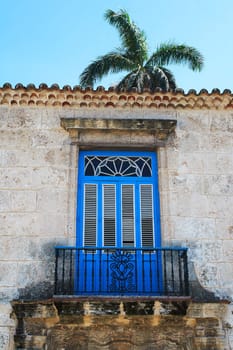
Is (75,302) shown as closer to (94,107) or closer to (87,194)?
(87,194)

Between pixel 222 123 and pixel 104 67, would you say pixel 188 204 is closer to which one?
pixel 222 123

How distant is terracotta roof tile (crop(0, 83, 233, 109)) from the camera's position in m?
10.5

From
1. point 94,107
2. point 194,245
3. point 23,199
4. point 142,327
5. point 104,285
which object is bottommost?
point 142,327

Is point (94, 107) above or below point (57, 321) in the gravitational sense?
above

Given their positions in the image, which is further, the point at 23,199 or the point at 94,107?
the point at 94,107

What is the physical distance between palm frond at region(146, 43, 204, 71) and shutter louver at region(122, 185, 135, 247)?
830 cm

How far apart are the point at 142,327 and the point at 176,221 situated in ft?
6.25

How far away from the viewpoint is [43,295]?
A: 29.8ft

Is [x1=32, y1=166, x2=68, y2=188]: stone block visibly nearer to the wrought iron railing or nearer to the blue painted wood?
the blue painted wood

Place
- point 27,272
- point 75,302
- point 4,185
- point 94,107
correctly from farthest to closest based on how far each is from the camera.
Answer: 1. point 94,107
2. point 4,185
3. point 27,272
4. point 75,302

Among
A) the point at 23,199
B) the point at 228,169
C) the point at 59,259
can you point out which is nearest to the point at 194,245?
the point at 228,169

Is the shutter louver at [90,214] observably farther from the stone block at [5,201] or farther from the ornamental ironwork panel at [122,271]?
the stone block at [5,201]

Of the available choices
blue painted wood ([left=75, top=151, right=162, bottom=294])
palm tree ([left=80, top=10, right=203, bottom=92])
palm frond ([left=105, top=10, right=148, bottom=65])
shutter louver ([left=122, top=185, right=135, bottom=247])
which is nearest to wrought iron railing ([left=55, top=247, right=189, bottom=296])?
blue painted wood ([left=75, top=151, right=162, bottom=294])

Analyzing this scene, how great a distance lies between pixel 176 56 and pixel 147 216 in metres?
9.15
